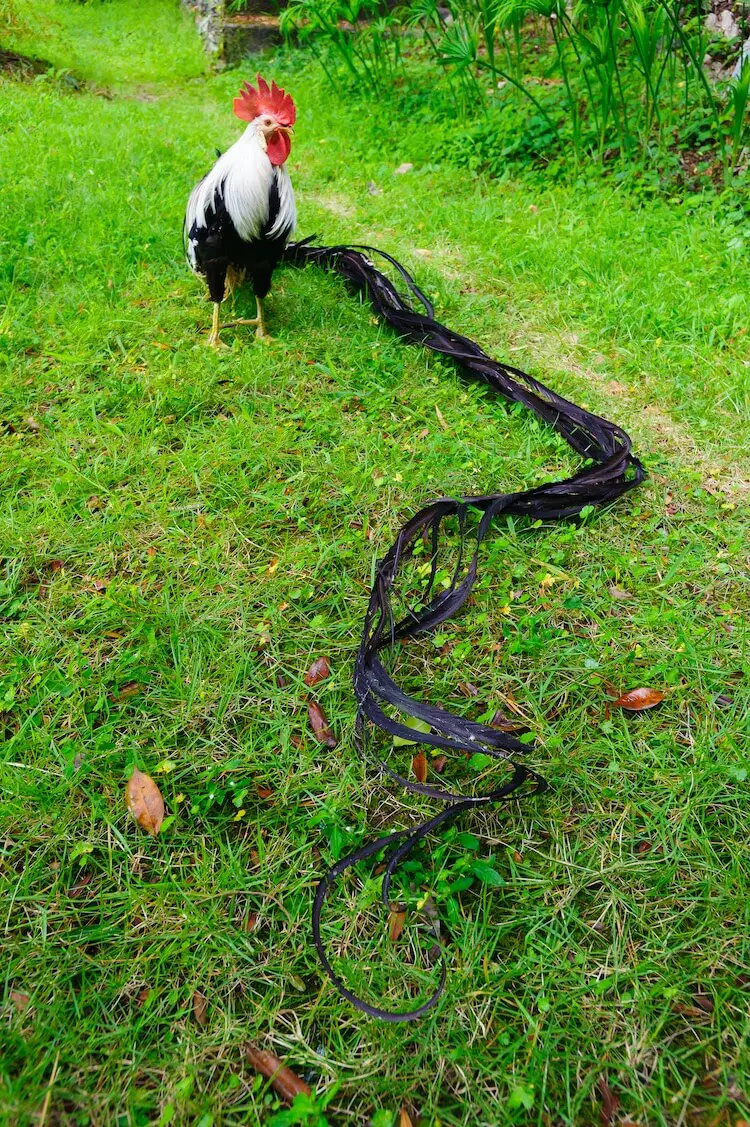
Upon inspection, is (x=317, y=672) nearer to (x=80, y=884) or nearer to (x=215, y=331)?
(x=80, y=884)

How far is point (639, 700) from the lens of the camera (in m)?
1.61

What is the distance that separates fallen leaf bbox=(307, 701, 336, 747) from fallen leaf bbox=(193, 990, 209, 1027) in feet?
1.75

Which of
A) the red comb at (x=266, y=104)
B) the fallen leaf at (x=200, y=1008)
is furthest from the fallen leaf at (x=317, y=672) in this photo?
the red comb at (x=266, y=104)

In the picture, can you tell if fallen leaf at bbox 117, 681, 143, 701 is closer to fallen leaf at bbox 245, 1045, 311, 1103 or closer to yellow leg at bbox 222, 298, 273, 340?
fallen leaf at bbox 245, 1045, 311, 1103

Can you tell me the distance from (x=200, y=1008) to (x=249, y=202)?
2513 millimetres

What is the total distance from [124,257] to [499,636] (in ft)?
8.94

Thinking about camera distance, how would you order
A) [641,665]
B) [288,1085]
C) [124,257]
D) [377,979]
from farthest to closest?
1. [124,257]
2. [641,665]
3. [377,979]
4. [288,1085]

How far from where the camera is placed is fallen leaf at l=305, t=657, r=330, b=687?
167 cm

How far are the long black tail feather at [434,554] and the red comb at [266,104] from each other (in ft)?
2.42

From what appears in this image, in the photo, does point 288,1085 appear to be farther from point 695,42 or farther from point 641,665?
point 695,42

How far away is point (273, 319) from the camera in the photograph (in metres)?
3.03

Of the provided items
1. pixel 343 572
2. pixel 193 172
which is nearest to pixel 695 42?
pixel 193 172

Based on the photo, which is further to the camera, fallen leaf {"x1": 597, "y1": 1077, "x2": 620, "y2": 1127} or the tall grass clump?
the tall grass clump

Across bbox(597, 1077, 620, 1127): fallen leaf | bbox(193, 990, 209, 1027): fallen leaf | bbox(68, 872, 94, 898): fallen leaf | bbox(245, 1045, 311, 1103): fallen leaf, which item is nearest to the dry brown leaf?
bbox(68, 872, 94, 898): fallen leaf
